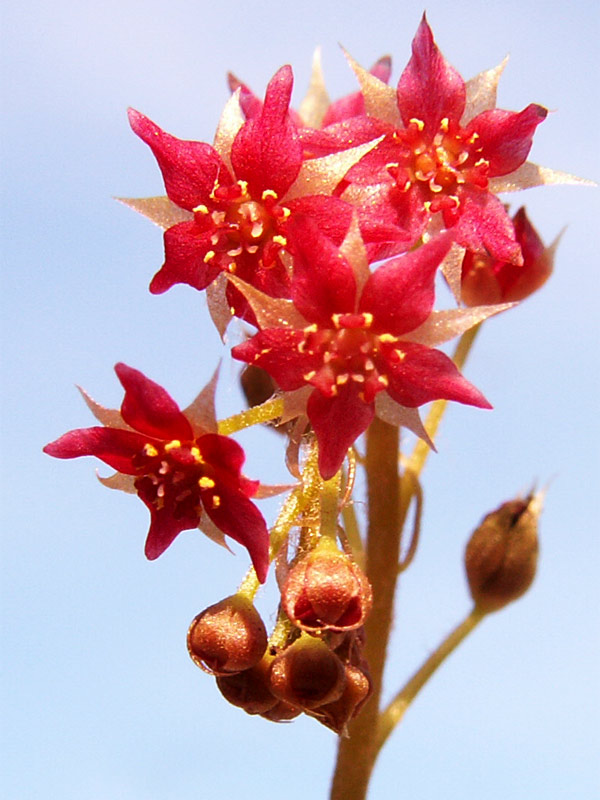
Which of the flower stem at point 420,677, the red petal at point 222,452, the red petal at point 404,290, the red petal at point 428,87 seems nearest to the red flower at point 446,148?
the red petal at point 428,87

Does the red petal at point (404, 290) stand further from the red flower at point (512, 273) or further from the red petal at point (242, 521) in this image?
the red flower at point (512, 273)

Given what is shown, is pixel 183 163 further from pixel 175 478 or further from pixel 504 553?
pixel 504 553

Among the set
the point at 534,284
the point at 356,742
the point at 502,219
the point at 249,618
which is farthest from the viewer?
the point at 534,284

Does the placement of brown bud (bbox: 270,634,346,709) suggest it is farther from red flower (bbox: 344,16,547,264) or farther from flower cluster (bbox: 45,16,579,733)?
red flower (bbox: 344,16,547,264)

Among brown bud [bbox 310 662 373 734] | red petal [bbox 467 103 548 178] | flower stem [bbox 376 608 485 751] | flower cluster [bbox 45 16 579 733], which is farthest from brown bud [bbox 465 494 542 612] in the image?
brown bud [bbox 310 662 373 734]

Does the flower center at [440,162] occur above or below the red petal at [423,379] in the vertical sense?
above

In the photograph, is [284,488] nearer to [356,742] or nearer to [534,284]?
[356,742]

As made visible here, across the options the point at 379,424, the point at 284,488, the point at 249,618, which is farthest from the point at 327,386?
the point at 379,424
